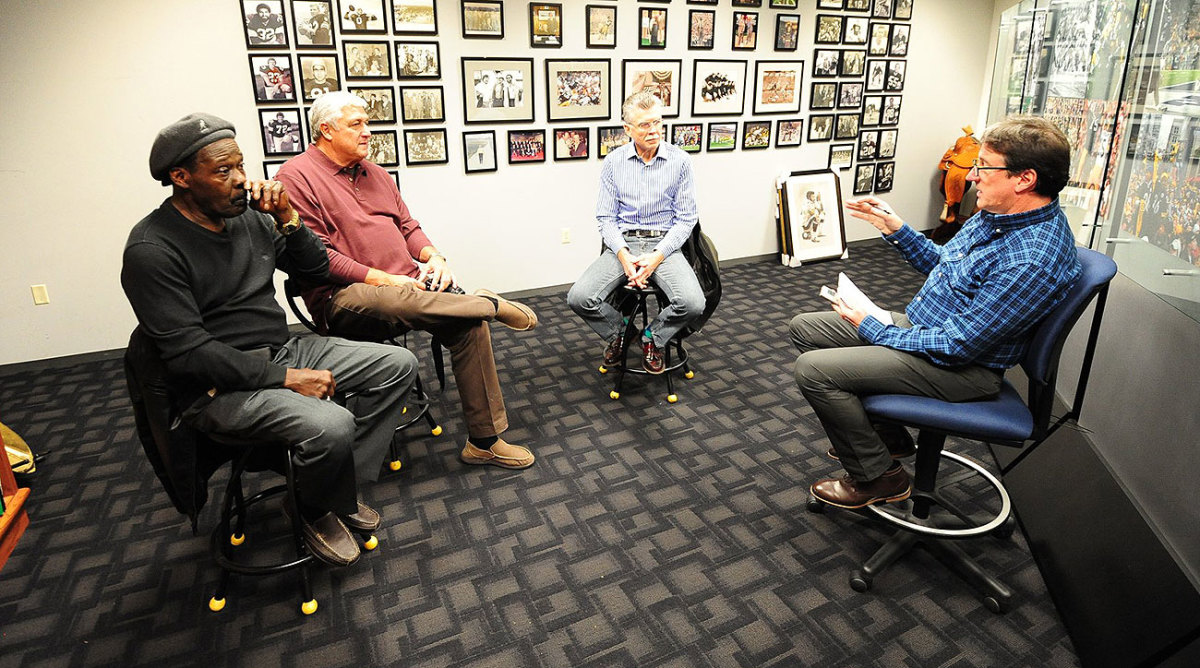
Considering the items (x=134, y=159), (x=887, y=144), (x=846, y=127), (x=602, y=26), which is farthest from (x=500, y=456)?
(x=887, y=144)

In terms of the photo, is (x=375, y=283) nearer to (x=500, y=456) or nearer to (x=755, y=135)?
(x=500, y=456)

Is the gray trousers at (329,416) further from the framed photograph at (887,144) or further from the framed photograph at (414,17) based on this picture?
the framed photograph at (887,144)

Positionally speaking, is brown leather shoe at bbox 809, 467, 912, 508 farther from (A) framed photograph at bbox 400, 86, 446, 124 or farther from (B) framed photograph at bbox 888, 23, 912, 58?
(B) framed photograph at bbox 888, 23, 912, 58

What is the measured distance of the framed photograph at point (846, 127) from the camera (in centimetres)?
593

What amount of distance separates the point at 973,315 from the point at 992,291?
84 mm

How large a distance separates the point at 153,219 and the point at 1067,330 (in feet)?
8.56

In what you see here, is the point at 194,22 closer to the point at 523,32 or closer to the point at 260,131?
the point at 260,131

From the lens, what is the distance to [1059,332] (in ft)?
6.26

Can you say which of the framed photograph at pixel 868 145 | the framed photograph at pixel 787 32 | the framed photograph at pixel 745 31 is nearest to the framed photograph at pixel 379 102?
the framed photograph at pixel 745 31

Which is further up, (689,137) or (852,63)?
(852,63)

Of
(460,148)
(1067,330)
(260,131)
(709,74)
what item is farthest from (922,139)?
(260,131)

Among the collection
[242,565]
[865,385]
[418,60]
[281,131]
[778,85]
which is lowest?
[242,565]

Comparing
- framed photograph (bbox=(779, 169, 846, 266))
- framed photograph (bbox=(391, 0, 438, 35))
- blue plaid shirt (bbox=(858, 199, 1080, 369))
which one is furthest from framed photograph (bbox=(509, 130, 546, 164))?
blue plaid shirt (bbox=(858, 199, 1080, 369))

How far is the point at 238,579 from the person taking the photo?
2.29 m
